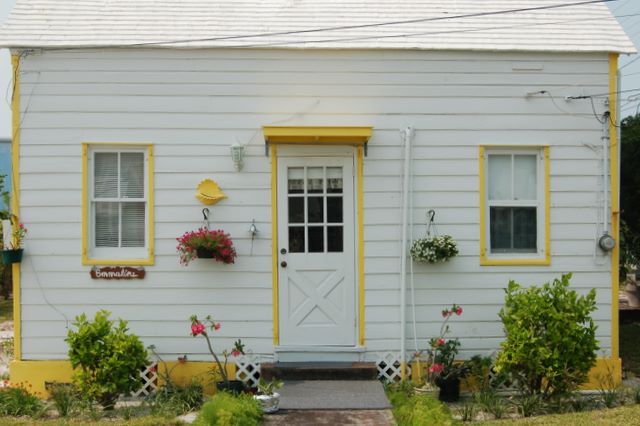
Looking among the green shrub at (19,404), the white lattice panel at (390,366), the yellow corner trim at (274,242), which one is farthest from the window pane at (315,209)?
the green shrub at (19,404)

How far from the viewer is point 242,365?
8.01m

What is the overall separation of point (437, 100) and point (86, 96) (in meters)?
4.05

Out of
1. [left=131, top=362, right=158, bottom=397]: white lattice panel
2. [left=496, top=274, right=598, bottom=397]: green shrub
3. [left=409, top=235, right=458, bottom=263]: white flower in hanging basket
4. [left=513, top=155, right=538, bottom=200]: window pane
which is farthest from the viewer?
[left=513, top=155, right=538, bottom=200]: window pane

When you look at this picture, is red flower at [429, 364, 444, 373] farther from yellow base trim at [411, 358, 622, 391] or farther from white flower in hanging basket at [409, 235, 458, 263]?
white flower in hanging basket at [409, 235, 458, 263]

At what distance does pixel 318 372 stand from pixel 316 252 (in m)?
1.35

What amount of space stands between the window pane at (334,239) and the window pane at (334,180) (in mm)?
430

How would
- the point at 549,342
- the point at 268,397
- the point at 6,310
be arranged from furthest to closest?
the point at 6,310
the point at 549,342
the point at 268,397

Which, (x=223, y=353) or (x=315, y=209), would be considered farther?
(x=315, y=209)

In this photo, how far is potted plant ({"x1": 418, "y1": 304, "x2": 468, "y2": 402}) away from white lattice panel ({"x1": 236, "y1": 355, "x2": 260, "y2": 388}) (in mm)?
1935

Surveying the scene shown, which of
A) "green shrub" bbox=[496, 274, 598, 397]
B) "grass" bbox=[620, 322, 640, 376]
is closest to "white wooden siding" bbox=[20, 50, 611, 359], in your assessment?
"green shrub" bbox=[496, 274, 598, 397]

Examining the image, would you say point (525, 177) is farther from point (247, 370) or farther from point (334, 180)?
point (247, 370)

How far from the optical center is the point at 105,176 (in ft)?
26.9

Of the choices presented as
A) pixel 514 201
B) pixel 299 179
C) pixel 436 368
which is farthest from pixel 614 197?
pixel 299 179

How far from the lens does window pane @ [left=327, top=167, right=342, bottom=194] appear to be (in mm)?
8211
